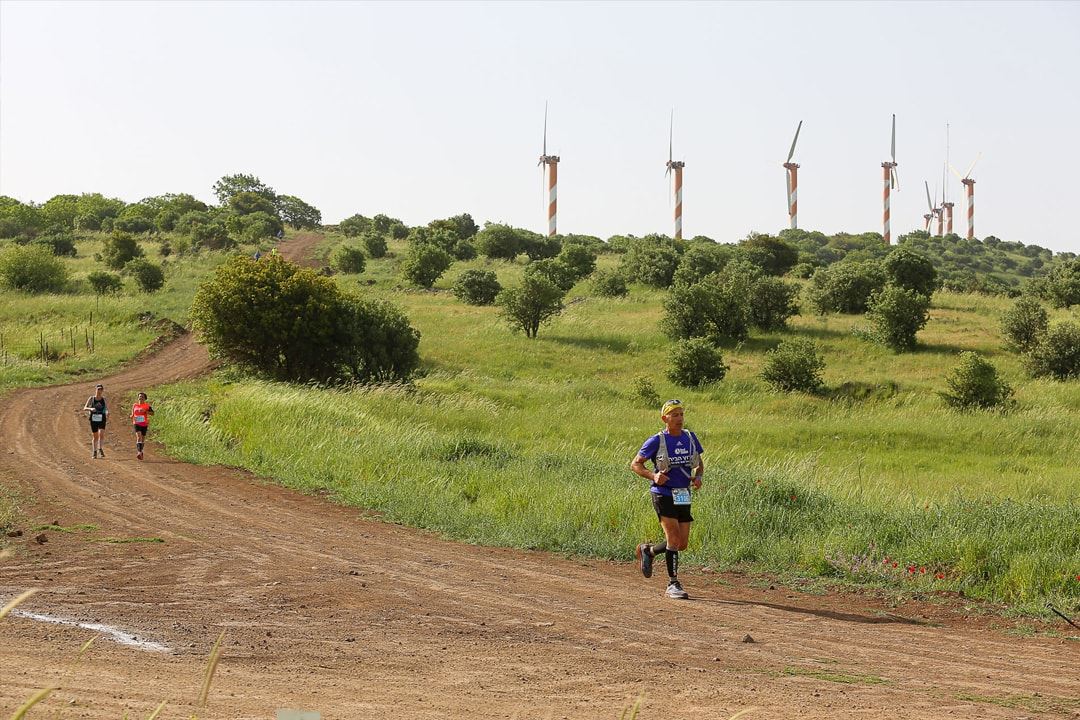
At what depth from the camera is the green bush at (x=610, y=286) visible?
57.8 m

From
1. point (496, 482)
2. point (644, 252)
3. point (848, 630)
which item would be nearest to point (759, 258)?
point (644, 252)

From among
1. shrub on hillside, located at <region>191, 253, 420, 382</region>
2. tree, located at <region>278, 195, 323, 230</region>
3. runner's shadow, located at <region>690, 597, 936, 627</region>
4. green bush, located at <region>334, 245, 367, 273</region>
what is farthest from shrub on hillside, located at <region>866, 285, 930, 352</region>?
tree, located at <region>278, 195, 323, 230</region>

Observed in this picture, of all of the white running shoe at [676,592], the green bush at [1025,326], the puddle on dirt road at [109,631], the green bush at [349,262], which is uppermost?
the green bush at [349,262]

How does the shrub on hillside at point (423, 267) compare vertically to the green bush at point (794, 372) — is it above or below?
above

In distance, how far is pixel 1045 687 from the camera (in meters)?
7.47

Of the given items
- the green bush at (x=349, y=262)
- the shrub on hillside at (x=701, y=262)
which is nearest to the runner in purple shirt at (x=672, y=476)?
→ the shrub on hillside at (x=701, y=262)

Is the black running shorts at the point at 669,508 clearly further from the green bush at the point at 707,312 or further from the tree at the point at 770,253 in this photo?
the tree at the point at 770,253

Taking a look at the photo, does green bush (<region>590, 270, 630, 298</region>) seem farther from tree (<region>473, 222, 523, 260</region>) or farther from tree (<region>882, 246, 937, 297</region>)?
tree (<region>473, 222, 523, 260</region>)

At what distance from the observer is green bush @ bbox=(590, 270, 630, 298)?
2276 inches

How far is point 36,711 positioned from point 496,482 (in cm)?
1012

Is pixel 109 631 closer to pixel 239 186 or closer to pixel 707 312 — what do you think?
pixel 707 312

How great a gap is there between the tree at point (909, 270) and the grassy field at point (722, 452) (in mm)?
5432

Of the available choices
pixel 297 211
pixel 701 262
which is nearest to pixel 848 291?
pixel 701 262

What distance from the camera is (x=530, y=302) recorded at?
149 feet
